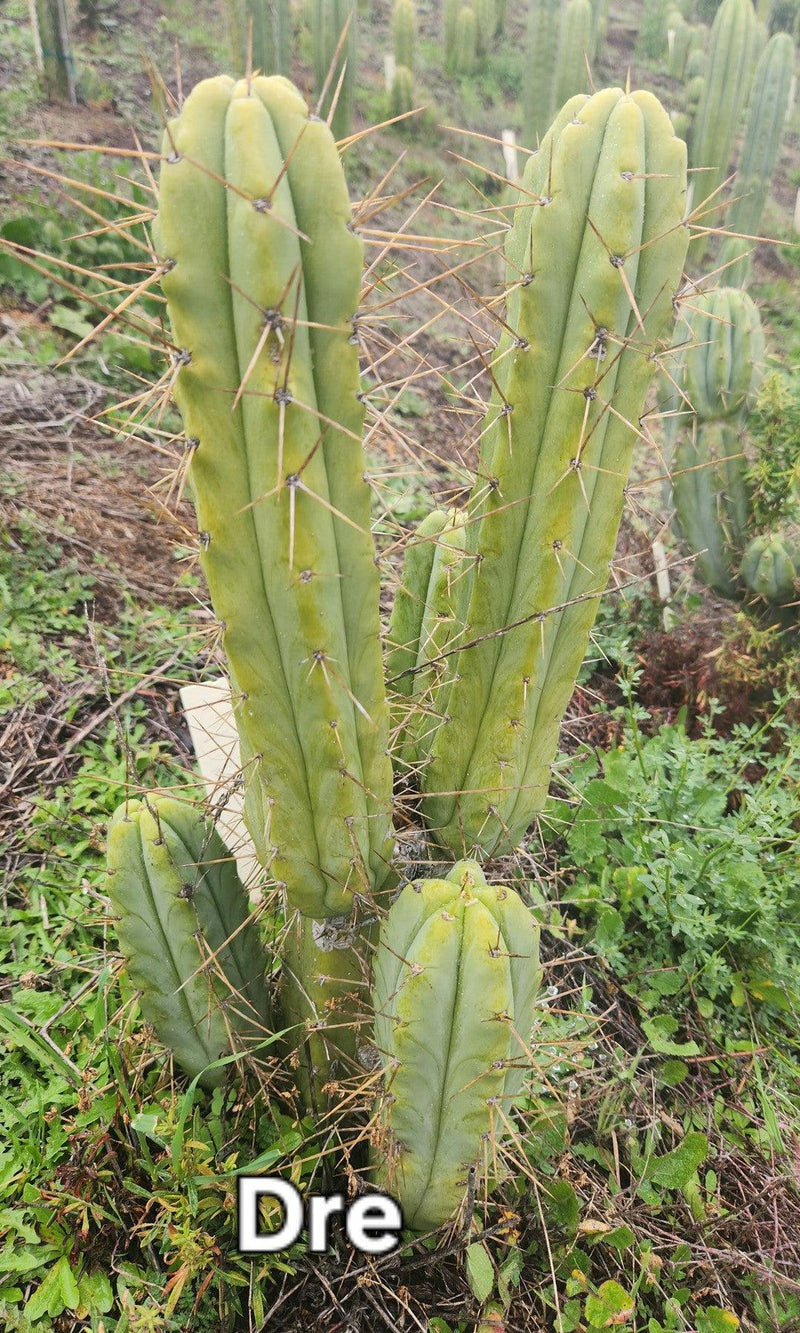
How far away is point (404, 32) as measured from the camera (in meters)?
8.98

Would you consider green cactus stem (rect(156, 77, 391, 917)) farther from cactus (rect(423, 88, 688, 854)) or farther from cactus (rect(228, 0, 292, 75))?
cactus (rect(228, 0, 292, 75))

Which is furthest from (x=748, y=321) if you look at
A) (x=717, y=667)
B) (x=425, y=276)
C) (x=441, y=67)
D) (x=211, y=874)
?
(x=441, y=67)

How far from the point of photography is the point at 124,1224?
1694mm

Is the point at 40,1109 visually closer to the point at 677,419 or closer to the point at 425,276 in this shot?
the point at 677,419

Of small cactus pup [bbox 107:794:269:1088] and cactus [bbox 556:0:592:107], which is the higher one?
cactus [bbox 556:0:592:107]

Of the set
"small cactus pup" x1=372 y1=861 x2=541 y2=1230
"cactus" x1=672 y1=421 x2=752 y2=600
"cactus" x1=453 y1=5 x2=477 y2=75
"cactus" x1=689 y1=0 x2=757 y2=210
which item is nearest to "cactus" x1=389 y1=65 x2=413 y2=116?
"cactus" x1=453 y1=5 x2=477 y2=75

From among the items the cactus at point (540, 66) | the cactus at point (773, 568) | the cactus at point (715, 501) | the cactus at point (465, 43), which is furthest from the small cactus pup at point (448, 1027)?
the cactus at point (465, 43)

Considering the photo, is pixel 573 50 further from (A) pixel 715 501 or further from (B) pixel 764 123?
(A) pixel 715 501

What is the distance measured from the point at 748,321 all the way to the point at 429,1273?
343 centimetres

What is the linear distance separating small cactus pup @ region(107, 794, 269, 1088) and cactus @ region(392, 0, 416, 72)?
29.9ft

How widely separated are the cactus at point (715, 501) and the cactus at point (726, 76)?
559 cm

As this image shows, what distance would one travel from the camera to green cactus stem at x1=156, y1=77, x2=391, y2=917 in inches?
45.4

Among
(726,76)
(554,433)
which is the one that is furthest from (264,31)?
(554,433)

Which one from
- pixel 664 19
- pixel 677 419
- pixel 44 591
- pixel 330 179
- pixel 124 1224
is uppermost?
pixel 664 19
